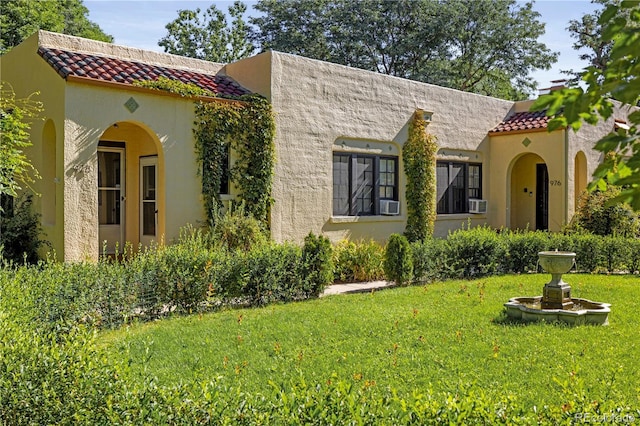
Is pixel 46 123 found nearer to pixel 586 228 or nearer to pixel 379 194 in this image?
pixel 379 194

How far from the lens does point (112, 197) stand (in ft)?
43.9

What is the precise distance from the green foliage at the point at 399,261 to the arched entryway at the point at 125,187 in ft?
18.5

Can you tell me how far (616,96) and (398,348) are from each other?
5182 mm

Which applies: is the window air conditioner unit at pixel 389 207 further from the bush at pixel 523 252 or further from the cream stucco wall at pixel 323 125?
the bush at pixel 523 252

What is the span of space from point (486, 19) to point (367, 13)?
6.73m

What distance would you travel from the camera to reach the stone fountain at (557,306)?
25.6 ft

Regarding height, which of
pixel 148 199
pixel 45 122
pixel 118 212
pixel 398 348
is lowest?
pixel 398 348

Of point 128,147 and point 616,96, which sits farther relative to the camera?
point 128,147

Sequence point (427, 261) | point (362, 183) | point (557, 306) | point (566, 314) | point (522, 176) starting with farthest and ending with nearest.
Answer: point (522, 176), point (362, 183), point (427, 261), point (557, 306), point (566, 314)

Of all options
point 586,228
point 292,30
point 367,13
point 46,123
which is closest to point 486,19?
point 367,13

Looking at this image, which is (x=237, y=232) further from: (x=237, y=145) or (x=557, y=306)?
(x=557, y=306)

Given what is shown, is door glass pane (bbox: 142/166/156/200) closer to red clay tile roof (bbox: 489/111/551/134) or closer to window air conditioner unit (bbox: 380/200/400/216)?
window air conditioner unit (bbox: 380/200/400/216)

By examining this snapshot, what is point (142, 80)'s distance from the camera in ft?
37.2

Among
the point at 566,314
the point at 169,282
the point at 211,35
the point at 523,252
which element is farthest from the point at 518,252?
the point at 211,35
